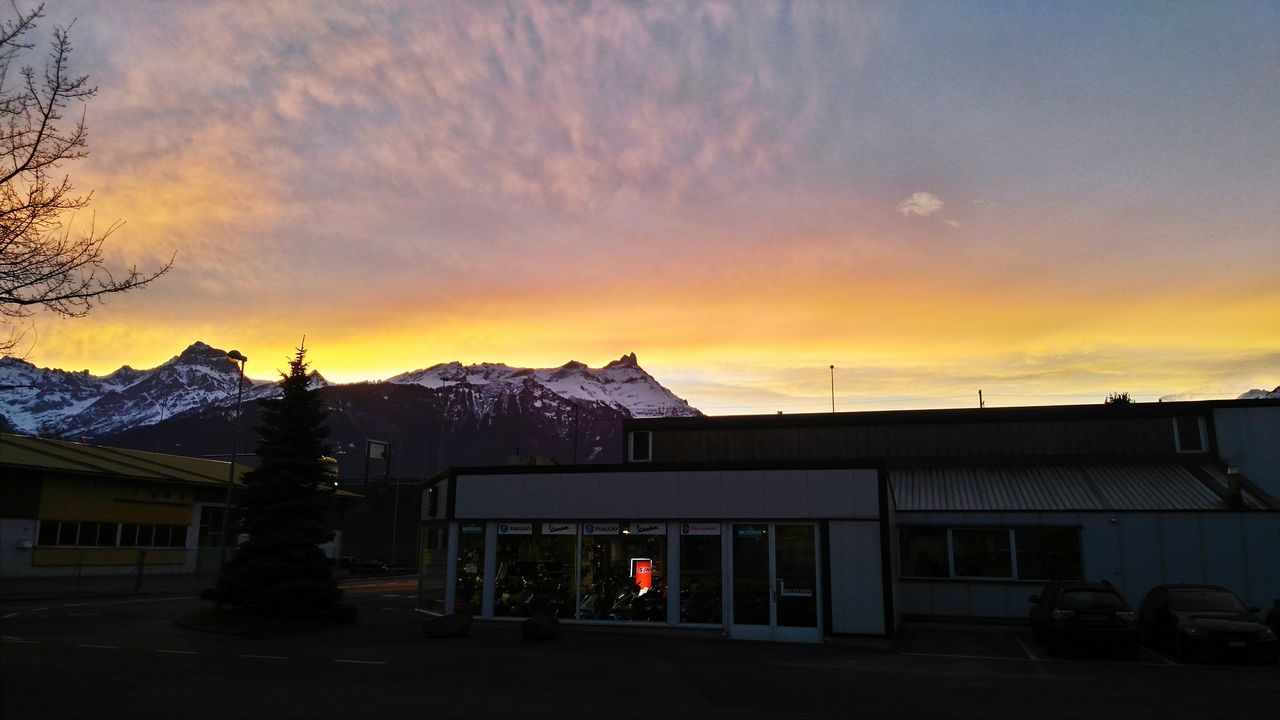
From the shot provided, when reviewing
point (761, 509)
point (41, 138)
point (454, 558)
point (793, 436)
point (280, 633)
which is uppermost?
point (41, 138)

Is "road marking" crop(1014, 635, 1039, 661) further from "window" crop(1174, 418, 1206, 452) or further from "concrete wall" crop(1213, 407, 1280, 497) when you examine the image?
"concrete wall" crop(1213, 407, 1280, 497)

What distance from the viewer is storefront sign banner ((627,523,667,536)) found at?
22203 millimetres

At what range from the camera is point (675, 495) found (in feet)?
72.5

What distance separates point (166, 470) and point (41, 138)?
42899 millimetres

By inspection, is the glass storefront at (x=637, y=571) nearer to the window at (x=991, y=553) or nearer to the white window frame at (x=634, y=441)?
the window at (x=991, y=553)

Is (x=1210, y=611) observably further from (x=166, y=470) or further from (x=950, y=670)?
(x=166, y=470)

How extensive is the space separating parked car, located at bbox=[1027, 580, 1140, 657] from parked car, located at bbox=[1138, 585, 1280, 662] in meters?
0.88

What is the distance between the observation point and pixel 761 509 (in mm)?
21328

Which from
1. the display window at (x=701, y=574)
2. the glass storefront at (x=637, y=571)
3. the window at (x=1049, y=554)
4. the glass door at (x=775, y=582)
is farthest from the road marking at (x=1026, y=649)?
the display window at (x=701, y=574)

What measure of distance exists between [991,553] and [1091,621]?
7.80 m

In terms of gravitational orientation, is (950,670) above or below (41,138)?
below

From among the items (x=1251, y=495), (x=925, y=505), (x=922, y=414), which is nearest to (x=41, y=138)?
(x=925, y=505)

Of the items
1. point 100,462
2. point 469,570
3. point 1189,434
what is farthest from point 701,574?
point 100,462

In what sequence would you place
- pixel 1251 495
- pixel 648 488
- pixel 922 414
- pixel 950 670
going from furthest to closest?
pixel 922 414
pixel 1251 495
pixel 648 488
pixel 950 670
